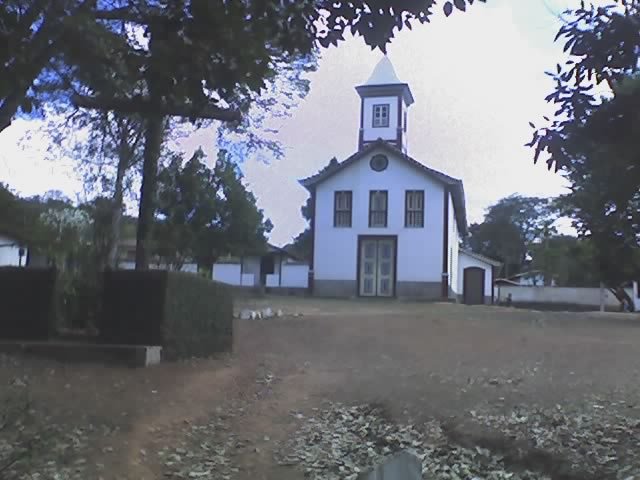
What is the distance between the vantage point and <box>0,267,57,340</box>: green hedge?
1266 cm

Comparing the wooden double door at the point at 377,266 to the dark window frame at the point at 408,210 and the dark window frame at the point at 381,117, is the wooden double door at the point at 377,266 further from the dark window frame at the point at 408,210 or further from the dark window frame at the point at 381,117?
the dark window frame at the point at 381,117

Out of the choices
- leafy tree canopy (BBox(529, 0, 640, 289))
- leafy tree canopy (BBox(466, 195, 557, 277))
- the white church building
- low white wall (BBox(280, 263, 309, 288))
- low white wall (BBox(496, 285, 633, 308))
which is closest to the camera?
leafy tree canopy (BBox(529, 0, 640, 289))

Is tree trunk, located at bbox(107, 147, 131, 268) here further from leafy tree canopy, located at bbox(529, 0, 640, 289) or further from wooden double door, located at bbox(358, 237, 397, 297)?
wooden double door, located at bbox(358, 237, 397, 297)

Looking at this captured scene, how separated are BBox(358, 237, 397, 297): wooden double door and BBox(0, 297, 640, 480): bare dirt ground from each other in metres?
16.3

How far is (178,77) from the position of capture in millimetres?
6055

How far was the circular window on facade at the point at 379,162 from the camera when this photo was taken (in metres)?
33.2

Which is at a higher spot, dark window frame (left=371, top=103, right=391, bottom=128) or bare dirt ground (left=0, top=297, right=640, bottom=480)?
dark window frame (left=371, top=103, right=391, bottom=128)

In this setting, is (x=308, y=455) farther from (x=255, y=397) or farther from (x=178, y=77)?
(x=178, y=77)

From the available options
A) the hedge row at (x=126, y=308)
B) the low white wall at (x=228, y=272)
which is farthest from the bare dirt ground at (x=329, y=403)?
the low white wall at (x=228, y=272)

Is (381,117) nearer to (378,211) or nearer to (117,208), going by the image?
(378,211)

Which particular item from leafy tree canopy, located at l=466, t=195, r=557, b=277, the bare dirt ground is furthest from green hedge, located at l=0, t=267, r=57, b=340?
leafy tree canopy, located at l=466, t=195, r=557, b=277

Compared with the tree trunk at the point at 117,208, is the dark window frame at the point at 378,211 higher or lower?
higher

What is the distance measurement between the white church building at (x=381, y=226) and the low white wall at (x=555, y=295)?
12302mm

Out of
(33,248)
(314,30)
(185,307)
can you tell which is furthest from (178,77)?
(33,248)
